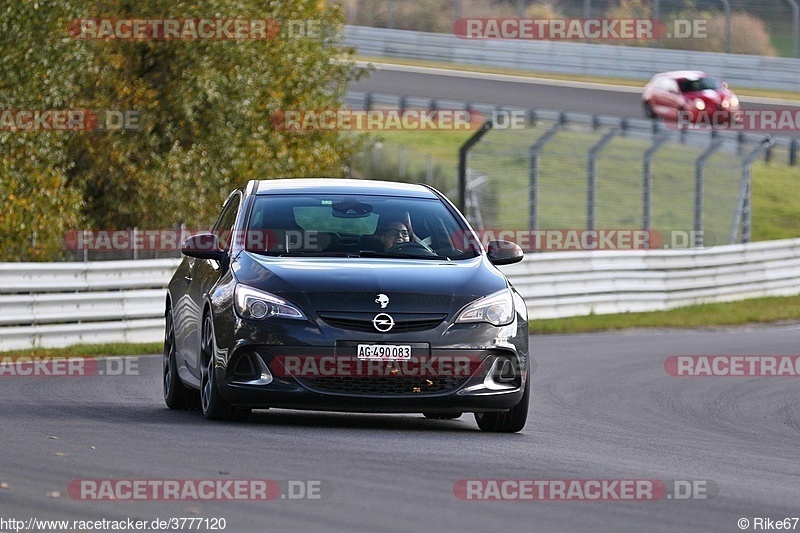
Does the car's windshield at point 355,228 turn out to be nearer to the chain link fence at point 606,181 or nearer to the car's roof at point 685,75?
the chain link fence at point 606,181

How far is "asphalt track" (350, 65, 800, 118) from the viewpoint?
44.0m

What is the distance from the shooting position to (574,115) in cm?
3769

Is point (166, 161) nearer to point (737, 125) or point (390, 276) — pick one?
point (390, 276)

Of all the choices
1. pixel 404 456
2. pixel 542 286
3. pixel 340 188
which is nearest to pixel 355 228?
pixel 340 188

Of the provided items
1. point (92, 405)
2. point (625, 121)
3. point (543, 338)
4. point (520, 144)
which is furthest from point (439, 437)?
point (625, 121)

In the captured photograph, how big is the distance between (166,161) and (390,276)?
625 inches

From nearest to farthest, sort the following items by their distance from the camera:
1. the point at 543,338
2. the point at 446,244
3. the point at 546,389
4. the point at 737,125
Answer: the point at 446,244, the point at 546,389, the point at 543,338, the point at 737,125

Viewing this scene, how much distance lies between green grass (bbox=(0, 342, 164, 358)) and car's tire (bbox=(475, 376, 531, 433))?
7463 millimetres

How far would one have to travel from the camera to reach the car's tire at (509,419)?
9.59 metres
